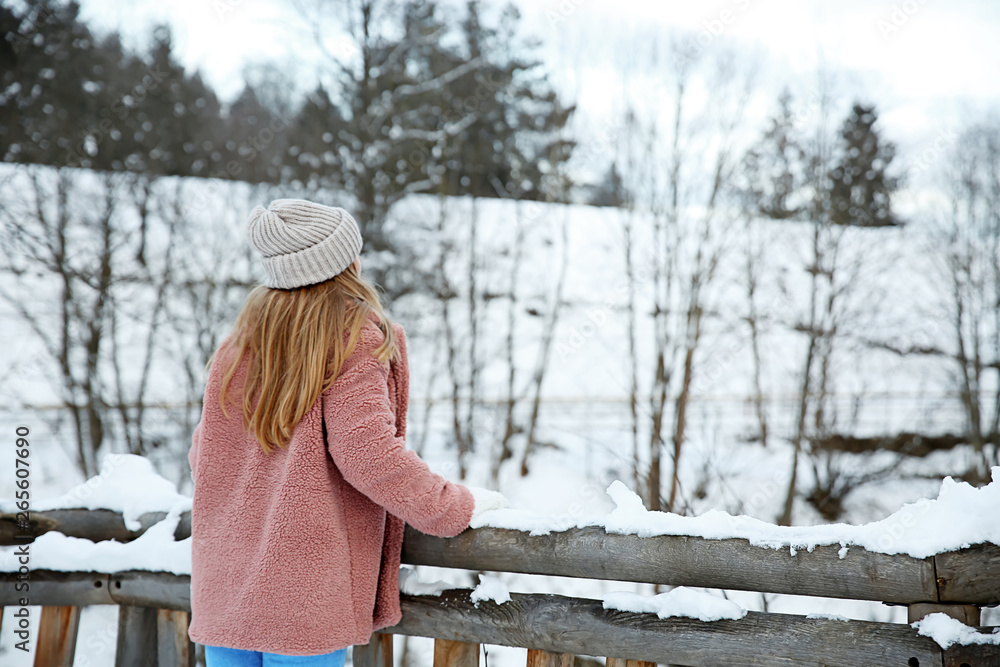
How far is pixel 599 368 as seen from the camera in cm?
1862

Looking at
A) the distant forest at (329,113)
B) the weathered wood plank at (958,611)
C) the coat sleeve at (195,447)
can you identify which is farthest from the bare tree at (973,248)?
the coat sleeve at (195,447)

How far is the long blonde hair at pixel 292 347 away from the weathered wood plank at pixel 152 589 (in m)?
0.87

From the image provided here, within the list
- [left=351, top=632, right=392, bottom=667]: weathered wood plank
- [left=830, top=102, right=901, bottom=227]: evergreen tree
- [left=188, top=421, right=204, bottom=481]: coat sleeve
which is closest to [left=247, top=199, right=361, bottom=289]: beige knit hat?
[left=188, top=421, right=204, bottom=481]: coat sleeve

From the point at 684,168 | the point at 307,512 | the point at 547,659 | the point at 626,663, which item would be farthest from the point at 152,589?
the point at 684,168

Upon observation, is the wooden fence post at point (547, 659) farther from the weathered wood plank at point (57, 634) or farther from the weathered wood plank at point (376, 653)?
the weathered wood plank at point (57, 634)

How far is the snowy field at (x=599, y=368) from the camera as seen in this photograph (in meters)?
12.4

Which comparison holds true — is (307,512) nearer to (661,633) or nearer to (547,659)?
(547,659)

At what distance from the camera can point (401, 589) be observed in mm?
1992

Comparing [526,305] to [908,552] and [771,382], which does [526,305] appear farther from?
[908,552]

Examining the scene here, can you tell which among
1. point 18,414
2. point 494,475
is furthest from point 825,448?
point 18,414

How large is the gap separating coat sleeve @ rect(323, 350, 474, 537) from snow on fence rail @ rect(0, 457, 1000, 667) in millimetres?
318

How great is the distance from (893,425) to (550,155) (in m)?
10.8

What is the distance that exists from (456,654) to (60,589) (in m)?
1.42

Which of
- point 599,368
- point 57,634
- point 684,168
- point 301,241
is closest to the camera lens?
point 301,241
